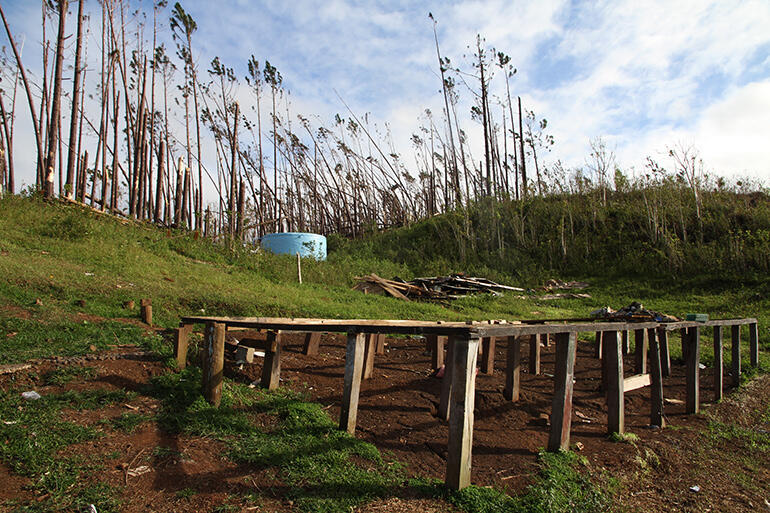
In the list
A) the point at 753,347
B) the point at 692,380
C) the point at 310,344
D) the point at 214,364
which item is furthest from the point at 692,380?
the point at 214,364

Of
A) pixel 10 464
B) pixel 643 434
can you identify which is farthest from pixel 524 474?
pixel 10 464

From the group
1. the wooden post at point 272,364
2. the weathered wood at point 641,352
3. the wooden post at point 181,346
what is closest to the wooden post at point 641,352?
the weathered wood at point 641,352

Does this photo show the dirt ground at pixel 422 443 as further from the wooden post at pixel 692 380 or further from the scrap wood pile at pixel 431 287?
A: the scrap wood pile at pixel 431 287

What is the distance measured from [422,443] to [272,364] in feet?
4.66

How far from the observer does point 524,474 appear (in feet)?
10.6

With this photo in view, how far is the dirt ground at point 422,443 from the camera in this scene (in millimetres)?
2764

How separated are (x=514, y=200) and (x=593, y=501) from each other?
16603 millimetres

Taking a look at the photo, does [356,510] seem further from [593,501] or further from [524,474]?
[593,501]

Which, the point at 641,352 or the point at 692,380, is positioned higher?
the point at 641,352

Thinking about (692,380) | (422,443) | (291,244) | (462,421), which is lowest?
(422,443)

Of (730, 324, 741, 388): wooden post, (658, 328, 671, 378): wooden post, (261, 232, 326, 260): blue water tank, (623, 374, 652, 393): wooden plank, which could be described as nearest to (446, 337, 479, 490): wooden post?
(623, 374, 652, 393): wooden plank

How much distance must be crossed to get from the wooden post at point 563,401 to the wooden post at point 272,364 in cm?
220

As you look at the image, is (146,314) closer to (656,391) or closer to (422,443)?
(422,443)

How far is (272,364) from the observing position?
13.9 feet
